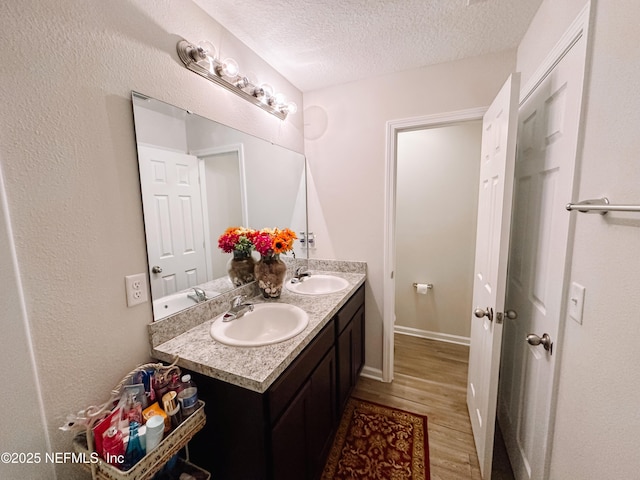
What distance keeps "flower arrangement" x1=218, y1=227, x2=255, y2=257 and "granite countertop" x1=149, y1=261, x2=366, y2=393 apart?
0.29m

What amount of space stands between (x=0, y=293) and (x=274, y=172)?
57.9 inches

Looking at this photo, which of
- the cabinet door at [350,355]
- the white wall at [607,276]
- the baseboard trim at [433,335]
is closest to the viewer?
the white wall at [607,276]

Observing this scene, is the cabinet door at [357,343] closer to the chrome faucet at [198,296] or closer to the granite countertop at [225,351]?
the granite countertop at [225,351]

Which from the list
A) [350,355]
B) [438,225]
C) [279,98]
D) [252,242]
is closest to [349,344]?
[350,355]

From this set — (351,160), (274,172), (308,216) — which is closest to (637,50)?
(351,160)

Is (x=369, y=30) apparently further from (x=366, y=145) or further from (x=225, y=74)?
(x=225, y=74)

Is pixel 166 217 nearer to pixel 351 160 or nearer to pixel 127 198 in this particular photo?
pixel 127 198

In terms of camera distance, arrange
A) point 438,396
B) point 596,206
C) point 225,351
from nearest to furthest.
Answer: point 596,206 → point 225,351 → point 438,396

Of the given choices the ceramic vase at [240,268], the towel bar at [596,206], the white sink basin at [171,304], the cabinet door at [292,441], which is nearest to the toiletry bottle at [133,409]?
the white sink basin at [171,304]

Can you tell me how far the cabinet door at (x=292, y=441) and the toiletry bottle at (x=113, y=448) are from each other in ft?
1.43

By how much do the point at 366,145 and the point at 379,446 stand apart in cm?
201

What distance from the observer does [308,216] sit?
2.22m

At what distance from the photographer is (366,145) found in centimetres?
196

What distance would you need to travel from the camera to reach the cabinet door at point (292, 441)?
0.92 metres
